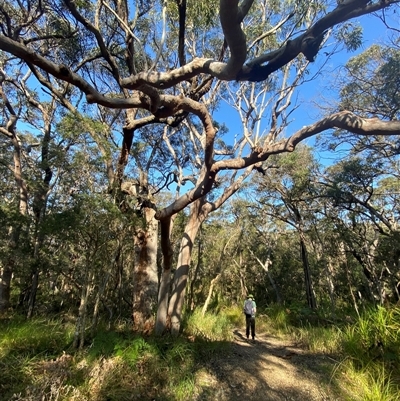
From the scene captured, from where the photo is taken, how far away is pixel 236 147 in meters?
10.7

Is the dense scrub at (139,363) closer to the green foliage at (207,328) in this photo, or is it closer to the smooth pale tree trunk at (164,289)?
the smooth pale tree trunk at (164,289)

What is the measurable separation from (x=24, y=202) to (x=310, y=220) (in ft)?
36.3

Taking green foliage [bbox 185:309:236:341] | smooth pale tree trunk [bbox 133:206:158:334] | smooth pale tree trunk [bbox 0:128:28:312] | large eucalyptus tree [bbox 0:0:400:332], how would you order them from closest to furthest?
large eucalyptus tree [bbox 0:0:400:332]
smooth pale tree trunk [bbox 133:206:158:334]
green foliage [bbox 185:309:236:341]
smooth pale tree trunk [bbox 0:128:28:312]

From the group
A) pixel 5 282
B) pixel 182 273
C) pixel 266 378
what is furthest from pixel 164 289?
pixel 5 282

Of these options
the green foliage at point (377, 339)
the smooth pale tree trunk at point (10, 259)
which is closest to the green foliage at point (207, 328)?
the green foliage at point (377, 339)

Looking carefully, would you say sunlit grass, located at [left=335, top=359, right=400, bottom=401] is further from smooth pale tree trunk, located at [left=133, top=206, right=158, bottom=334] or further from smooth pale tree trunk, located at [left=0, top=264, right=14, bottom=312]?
smooth pale tree trunk, located at [left=0, top=264, right=14, bottom=312]

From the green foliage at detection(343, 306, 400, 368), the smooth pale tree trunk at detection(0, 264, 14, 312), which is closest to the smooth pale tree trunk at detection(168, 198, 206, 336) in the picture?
the green foliage at detection(343, 306, 400, 368)

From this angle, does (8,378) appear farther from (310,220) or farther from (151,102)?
(310,220)

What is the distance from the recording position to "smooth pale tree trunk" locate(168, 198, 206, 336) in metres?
7.38

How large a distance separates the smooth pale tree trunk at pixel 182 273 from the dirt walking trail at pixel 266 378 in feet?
5.23

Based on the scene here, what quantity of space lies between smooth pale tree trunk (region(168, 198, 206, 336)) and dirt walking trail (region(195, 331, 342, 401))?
159cm

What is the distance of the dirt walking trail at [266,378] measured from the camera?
4812mm

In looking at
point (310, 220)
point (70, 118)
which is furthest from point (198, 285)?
point (70, 118)

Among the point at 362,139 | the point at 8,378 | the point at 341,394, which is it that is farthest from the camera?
the point at 362,139
